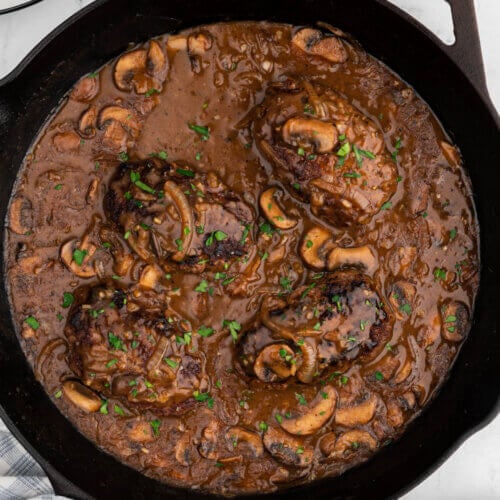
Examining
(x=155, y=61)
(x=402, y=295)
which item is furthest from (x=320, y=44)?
(x=402, y=295)

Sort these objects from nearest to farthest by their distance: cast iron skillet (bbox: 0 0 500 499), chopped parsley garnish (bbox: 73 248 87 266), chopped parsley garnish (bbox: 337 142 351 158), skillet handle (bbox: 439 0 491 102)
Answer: skillet handle (bbox: 439 0 491 102) → chopped parsley garnish (bbox: 337 142 351 158) → cast iron skillet (bbox: 0 0 500 499) → chopped parsley garnish (bbox: 73 248 87 266)

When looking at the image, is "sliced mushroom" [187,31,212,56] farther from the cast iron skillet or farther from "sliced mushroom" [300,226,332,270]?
"sliced mushroom" [300,226,332,270]

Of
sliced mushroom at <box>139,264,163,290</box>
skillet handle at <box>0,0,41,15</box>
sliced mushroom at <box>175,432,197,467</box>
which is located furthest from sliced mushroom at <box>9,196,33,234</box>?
sliced mushroom at <box>175,432,197,467</box>

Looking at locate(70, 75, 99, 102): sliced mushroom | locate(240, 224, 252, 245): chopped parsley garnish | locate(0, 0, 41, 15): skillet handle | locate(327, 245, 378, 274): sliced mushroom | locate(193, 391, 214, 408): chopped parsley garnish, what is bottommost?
locate(193, 391, 214, 408): chopped parsley garnish

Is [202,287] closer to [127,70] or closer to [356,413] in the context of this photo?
[356,413]

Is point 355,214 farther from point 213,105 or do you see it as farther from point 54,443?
point 54,443

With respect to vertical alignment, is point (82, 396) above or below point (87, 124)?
below

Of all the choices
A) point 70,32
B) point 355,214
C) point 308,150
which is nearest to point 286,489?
point 355,214

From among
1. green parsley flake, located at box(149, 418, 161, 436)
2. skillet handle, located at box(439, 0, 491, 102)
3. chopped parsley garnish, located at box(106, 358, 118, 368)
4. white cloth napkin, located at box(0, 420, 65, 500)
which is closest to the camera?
skillet handle, located at box(439, 0, 491, 102)
